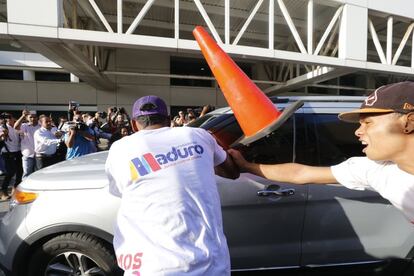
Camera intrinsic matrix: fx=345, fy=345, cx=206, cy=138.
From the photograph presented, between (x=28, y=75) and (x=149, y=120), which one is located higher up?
(x=28, y=75)

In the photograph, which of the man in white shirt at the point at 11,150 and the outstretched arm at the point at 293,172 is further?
the man in white shirt at the point at 11,150

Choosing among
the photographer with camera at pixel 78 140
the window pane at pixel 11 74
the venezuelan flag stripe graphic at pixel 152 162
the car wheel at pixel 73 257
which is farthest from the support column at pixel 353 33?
the window pane at pixel 11 74

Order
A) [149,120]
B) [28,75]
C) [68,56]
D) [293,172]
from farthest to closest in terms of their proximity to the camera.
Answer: [28,75] → [68,56] → [293,172] → [149,120]

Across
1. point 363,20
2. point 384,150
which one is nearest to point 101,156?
point 384,150

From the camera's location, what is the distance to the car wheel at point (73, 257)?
2557 millimetres

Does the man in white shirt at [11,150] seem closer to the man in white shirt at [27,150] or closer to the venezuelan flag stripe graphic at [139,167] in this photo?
the man in white shirt at [27,150]

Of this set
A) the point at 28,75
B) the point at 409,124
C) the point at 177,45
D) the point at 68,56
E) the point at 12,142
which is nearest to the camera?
the point at 409,124

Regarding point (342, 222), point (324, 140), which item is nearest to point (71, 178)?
point (324, 140)

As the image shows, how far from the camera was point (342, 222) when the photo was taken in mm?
2762

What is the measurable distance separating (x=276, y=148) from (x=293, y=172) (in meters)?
0.81

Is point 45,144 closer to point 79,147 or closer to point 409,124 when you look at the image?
point 79,147

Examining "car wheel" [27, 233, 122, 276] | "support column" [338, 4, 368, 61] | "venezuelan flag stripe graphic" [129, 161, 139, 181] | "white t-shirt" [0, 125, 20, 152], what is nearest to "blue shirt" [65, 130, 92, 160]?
"white t-shirt" [0, 125, 20, 152]

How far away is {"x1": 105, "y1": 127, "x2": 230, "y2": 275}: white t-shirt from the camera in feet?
5.08

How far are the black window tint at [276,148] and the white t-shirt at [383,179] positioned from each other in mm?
906
